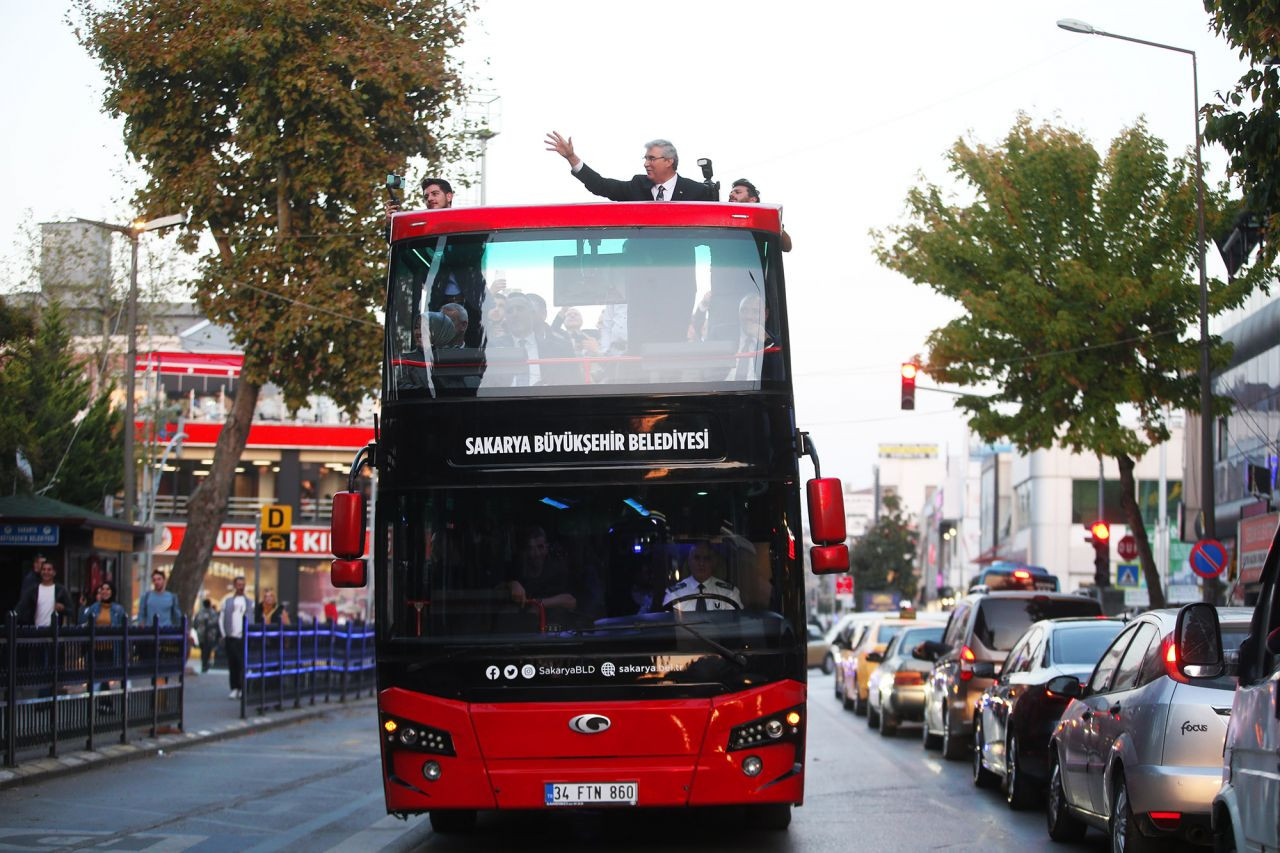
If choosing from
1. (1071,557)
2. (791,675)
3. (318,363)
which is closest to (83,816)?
(791,675)

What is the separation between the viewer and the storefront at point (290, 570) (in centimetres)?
6456

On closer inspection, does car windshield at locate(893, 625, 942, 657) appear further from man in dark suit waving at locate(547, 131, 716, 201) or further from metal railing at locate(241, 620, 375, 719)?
man in dark suit waving at locate(547, 131, 716, 201)

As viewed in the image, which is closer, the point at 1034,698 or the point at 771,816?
the point at 771,816

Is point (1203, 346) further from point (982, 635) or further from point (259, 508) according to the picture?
point (259, 508)

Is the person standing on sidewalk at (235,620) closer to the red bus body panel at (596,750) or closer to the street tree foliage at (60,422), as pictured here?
the street tree foliage at (60,422)

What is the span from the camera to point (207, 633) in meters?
47.6

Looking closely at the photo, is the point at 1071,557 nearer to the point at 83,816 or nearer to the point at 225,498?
the point at 225,498

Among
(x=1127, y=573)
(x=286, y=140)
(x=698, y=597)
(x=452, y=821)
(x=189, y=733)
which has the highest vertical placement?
(x=286, y=140)

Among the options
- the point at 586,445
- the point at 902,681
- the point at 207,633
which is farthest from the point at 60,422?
the point at 586,445


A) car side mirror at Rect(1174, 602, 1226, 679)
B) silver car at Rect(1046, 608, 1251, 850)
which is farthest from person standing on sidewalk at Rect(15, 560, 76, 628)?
car side mirror at Rect(1174, 602, 1226, 679)

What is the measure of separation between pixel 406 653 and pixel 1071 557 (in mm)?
71594

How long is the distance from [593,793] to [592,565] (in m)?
1.30

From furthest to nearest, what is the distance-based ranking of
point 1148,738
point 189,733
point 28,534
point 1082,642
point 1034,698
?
point 28,534, point 189,733, point 1082,642, point 1034,698, point 1148,738

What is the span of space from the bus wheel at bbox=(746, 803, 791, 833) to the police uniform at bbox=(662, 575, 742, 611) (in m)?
2.45
